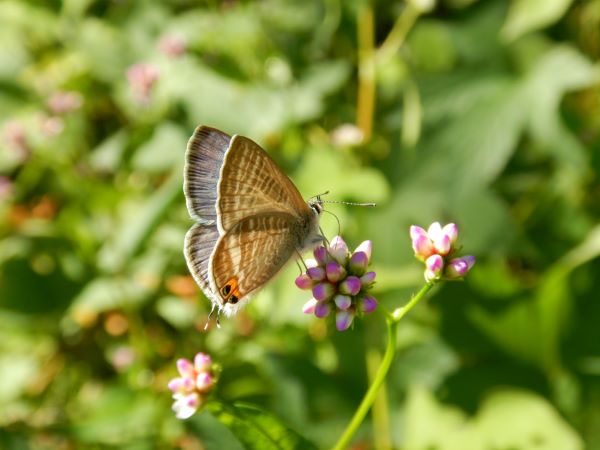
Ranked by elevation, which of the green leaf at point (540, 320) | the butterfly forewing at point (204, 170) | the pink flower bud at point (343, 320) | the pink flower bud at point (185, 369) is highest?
the butterfly forewing at point (204, 170)

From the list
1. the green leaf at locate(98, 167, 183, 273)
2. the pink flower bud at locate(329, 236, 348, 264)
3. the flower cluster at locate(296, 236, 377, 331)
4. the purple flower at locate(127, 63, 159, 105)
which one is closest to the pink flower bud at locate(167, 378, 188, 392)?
the flower cluster at locate(296, 236, 377, 331)

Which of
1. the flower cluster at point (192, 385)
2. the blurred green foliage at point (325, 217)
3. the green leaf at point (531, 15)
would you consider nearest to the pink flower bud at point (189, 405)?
the flower cluster at point (192, 385)

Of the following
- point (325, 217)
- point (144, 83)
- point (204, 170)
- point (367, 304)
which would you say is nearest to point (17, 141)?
point (144, 83)

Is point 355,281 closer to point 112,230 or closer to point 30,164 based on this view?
point 112,230

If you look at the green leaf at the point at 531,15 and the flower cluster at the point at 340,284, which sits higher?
the green leaf at the point at 531,15

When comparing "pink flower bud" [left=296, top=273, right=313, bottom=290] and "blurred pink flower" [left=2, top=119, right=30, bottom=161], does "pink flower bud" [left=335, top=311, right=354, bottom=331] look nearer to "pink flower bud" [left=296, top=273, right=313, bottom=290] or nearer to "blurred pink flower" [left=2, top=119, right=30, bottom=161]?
"pink flower bud" [left=296, top=273, right=313, bottom=290]

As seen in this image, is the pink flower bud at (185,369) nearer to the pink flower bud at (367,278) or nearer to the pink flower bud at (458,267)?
the pink flower bud at (367,278)

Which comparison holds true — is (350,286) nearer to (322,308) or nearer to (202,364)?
(322,308)
